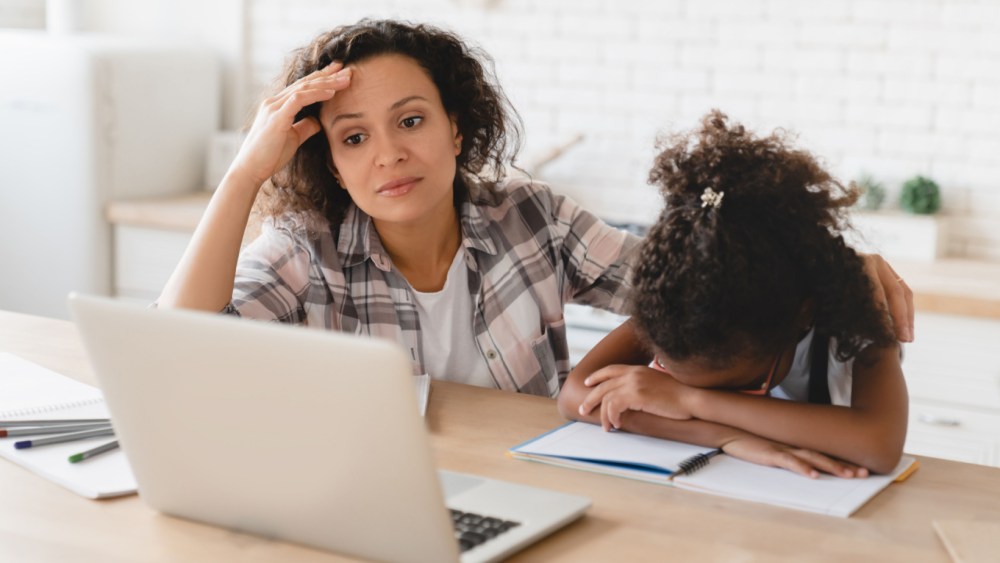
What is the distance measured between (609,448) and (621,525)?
249mm

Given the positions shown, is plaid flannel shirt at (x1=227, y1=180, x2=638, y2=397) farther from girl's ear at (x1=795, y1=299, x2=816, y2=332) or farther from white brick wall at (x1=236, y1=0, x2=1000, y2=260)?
white brick wall at (x1=236, y1=0, x2=1000, y2=260)

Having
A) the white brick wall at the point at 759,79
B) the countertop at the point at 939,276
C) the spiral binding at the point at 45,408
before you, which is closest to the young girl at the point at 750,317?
the spiral binding at the point at 45,408

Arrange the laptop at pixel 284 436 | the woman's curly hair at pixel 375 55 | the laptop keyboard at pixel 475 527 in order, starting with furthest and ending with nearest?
the woman's curly hair at pixel 375 55 → the laptop keyboard at pixel 475 527 → the laptop at pixel 284 436

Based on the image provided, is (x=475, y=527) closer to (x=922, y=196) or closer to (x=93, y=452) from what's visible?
(x=93, y=452)

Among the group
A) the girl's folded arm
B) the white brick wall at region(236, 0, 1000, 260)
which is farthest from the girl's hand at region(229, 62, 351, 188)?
the white brick wall at region(236, 0, 1000, 260)

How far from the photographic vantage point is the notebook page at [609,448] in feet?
4.96

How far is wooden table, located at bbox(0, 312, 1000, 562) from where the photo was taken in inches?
48.8

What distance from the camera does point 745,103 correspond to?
3.65 meters

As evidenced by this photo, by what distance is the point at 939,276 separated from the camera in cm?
311

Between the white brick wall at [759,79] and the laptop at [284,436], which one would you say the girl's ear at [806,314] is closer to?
the laptop at [284,436]

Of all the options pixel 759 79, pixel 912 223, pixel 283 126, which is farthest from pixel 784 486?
pixel 759 79

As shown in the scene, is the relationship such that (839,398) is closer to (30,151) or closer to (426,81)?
(426,81)

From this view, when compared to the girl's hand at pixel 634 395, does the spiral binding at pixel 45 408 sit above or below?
below

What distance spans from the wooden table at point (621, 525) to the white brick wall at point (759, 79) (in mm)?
1817
